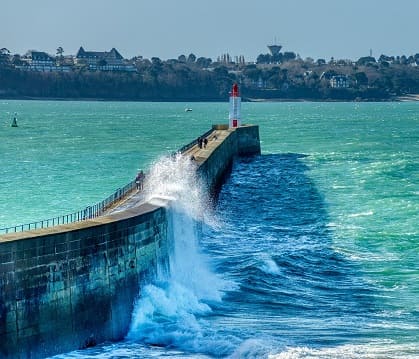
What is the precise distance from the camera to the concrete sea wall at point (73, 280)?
52.9 ft

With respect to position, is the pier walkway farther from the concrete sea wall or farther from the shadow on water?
the concrete sea wall

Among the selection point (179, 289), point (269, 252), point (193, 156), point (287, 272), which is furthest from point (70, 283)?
point (193, 156)

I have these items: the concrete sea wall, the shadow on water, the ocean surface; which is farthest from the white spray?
the shadow on water

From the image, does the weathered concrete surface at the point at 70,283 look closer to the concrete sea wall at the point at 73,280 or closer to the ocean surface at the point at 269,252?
the concrete sea wall at the point at 73,280

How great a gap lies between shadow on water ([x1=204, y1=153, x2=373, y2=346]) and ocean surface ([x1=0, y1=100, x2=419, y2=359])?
0.04 metres

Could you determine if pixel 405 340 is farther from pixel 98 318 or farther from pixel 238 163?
pixel 238 163

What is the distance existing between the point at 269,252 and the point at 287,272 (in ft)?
8.61

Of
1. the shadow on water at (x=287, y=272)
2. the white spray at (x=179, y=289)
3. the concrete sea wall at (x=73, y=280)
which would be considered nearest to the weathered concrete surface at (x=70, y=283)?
the concrete sea wall at (x=73, y=280)

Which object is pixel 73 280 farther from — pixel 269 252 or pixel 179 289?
pixel 269 252

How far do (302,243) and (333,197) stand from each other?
482 inches

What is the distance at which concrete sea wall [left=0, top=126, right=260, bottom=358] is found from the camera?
1612 cm

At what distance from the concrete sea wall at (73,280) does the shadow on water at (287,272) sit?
2310 mm

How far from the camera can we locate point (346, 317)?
20359mm

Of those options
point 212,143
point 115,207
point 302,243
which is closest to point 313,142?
point 212,143
